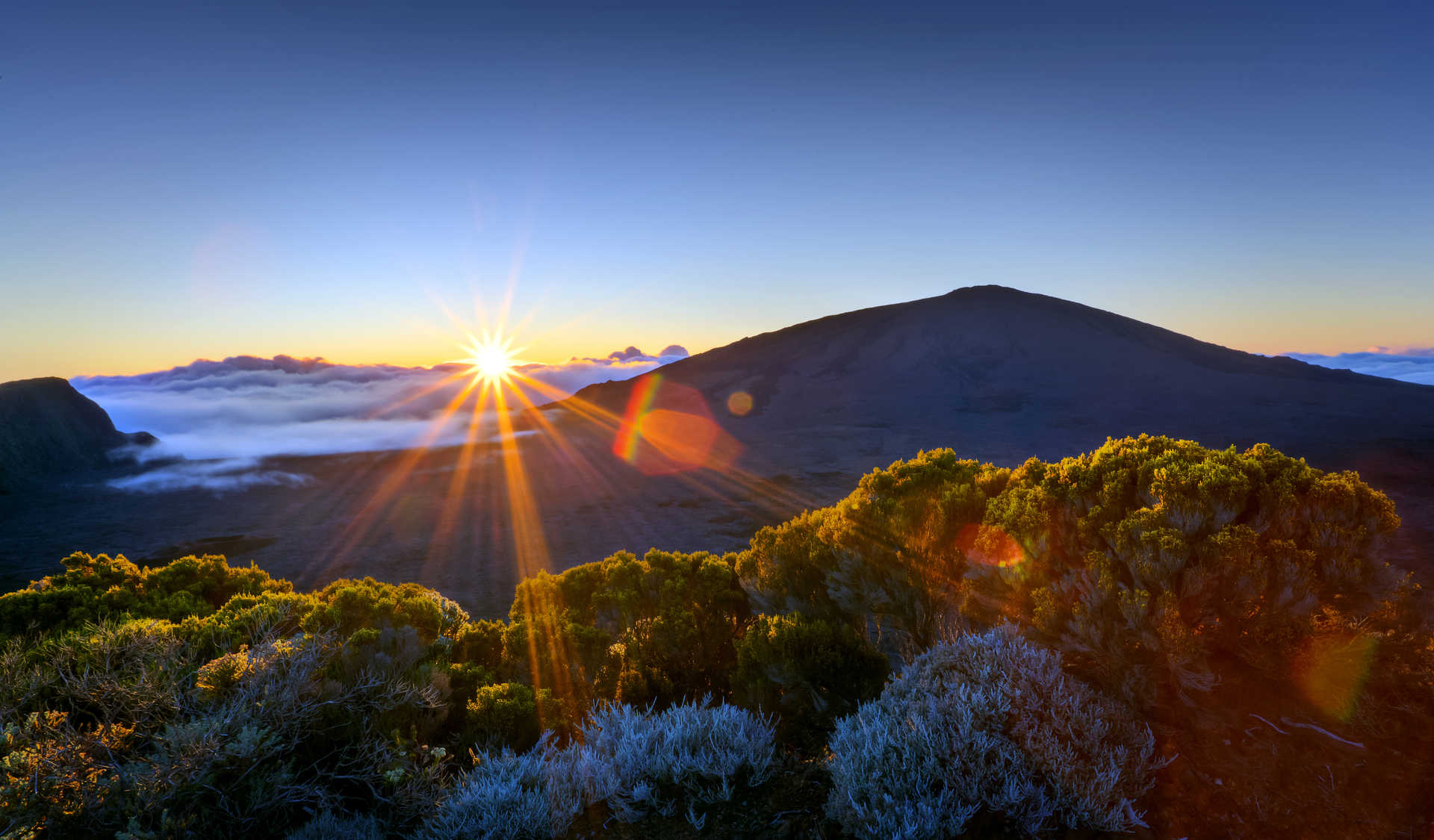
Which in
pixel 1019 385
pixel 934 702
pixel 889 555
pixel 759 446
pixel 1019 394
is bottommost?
pixel 759 446

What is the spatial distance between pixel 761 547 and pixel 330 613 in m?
4.58

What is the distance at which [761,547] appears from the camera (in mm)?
7156

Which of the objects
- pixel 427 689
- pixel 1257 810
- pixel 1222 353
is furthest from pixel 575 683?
pixel 1222 353

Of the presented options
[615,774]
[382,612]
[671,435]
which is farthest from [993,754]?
[671,435]

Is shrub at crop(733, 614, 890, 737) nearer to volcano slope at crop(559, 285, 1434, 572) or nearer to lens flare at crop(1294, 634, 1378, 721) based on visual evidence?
lens flare at crop(1294, 634, 1378, 721)

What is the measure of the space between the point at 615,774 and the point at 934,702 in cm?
207

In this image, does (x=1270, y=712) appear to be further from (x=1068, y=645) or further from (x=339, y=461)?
(x=339, y=461)

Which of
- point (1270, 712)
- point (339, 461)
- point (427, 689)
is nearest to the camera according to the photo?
point (1270, 712)

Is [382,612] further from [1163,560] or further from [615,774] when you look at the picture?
[1163,560]

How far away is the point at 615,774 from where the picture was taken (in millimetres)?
3947

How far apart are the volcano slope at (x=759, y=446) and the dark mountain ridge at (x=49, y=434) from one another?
5.30 meters

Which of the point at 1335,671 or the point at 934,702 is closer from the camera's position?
the point at 934,702

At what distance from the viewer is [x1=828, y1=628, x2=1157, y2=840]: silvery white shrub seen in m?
3.28

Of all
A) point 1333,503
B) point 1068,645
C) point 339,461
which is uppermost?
point 1333,503
